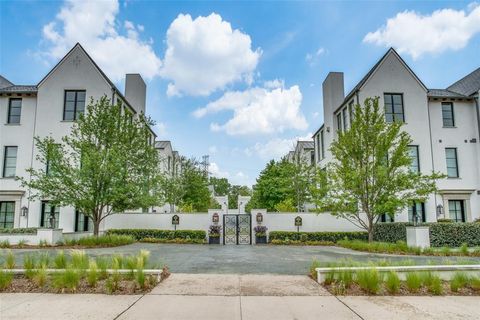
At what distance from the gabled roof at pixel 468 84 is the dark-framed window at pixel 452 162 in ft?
13.4

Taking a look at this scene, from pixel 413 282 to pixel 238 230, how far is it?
14.5m

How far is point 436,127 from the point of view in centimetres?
2169

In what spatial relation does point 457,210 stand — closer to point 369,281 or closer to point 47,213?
point 369,281

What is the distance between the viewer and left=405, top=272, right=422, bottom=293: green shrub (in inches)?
263

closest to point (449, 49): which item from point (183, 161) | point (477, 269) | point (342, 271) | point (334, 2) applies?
point (334, 2)

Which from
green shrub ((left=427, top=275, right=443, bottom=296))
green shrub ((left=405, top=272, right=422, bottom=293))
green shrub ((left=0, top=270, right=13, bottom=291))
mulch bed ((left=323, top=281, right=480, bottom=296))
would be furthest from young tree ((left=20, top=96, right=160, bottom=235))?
green shrub ((left=427, top=275, right=443, bottom=296))

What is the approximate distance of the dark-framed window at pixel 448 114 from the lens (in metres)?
22.0

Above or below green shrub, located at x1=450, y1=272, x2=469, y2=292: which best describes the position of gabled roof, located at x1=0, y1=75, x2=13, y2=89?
above

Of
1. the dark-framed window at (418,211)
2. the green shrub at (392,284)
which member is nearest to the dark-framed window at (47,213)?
the green shrub at (392,284)

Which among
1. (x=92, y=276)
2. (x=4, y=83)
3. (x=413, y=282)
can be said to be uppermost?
(x=4, y=83)

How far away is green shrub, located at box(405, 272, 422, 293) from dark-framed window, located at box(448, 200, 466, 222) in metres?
17.5

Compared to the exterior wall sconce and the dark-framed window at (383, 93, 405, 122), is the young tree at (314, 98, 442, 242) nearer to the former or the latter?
the dark-framed window at (383, 93, 405, 122)

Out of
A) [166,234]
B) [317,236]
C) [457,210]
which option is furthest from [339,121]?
[166,234]

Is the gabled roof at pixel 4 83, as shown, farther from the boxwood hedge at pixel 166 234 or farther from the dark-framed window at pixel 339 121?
the dark-framed window at pixel 339 121
